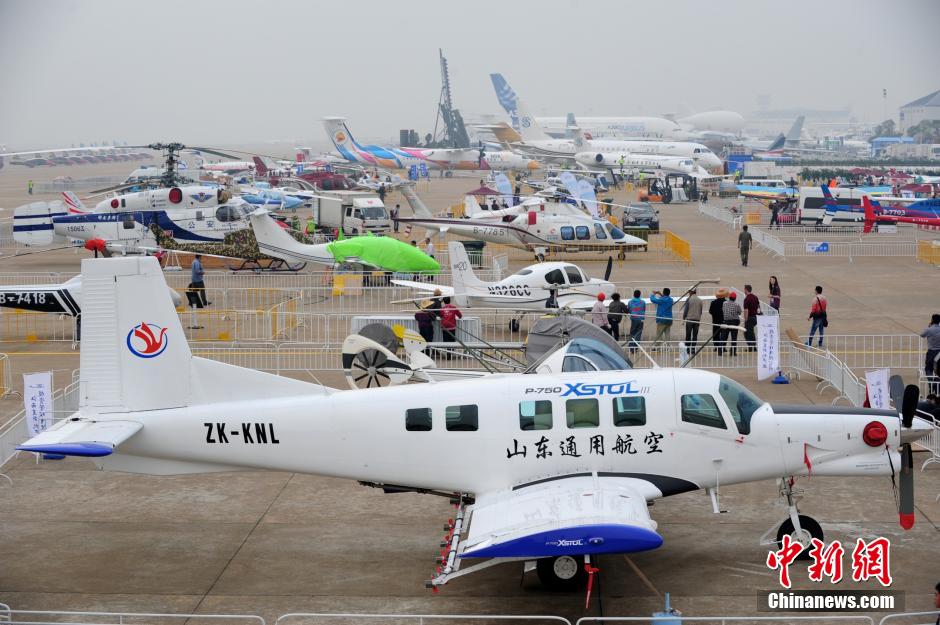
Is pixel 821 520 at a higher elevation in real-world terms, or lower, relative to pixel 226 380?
lower

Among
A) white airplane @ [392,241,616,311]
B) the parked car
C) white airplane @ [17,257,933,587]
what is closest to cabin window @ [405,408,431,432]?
white airplane @ [17,257,933,587]

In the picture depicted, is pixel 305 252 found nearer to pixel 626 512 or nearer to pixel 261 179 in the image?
pixel 626 512

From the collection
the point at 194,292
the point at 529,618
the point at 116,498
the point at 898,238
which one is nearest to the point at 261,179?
the point at 898,238

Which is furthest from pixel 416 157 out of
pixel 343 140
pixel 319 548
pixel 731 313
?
pixel 319 548

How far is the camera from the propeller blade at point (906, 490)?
11.4 m

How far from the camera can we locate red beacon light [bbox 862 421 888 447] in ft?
38.9

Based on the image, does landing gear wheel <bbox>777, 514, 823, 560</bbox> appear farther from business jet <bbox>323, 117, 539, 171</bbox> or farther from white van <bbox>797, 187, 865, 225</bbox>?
business jet <bbox>323, 117, 539, 171</bbox>

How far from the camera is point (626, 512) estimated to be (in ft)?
35.4

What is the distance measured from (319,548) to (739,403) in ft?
16.8

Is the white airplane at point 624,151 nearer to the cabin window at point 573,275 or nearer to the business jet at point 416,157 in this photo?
the business jet at point 416,157

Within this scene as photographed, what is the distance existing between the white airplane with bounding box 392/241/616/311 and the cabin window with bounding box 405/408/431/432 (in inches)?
533

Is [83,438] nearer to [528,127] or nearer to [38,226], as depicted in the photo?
[38,226]

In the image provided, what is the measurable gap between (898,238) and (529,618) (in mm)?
43642

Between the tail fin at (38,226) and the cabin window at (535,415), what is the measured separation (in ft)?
110
